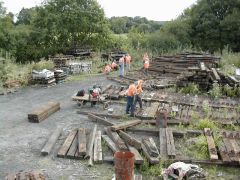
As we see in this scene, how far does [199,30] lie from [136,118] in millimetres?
27168

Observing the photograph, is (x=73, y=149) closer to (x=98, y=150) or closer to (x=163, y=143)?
(x=98, y=150)

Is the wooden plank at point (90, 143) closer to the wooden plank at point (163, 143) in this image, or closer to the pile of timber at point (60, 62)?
the wooden plank at point (163, 143)

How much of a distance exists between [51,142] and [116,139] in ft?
6.50

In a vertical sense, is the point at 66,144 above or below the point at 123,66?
below

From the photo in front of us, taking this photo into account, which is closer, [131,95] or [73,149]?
[73,149]

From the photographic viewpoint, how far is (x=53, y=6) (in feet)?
103

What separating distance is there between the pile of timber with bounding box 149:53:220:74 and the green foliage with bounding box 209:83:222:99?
5.66 meters

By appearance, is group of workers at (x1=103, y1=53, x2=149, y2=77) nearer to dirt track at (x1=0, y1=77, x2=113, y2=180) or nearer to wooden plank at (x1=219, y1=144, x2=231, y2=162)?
dirt track at (x1=0, y1=77, x2=113, y2=180)

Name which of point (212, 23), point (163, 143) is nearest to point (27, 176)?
point (163, 143)

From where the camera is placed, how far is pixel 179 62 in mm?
23453

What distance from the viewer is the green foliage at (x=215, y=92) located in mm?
15812

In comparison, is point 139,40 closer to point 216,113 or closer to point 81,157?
point 216,113

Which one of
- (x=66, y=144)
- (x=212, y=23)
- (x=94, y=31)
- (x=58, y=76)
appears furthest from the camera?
(x=212, y=23)

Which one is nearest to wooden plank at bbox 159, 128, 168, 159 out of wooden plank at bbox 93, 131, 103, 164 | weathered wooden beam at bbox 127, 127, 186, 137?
weathered wooden beam at bbox 127, 127, 186, 137
